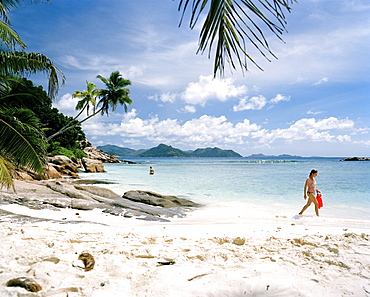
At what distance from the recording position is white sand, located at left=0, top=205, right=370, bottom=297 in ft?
8.48

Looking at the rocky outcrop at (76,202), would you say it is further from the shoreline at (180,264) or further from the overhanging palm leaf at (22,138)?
the shoreline at (180,264)

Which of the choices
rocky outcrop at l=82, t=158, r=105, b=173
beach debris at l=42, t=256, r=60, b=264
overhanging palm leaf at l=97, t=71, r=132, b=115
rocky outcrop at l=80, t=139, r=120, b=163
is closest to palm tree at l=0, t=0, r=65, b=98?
beach debris at l=42, t=256, r=60, b=264

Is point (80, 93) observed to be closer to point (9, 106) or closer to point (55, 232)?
point (9, 106)

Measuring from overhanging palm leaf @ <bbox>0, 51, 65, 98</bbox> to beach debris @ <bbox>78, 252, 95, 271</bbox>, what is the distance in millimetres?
6212

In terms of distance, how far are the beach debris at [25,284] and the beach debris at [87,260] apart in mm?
573

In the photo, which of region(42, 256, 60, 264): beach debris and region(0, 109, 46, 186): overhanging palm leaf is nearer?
region(42, 256, 60, 264): beach debris

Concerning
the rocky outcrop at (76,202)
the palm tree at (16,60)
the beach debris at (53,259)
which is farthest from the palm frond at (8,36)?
the beach debris at (53,259)

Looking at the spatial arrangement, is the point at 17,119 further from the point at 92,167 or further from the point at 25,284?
the point at 92,167

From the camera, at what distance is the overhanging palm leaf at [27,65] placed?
6938mm

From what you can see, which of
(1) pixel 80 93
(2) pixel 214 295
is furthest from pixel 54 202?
(1) pixel 80 93

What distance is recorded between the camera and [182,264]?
10.7ft

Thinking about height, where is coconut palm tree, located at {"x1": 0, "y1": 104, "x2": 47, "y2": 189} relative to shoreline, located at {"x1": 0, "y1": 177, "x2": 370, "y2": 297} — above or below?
above

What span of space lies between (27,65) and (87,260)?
6.52 m

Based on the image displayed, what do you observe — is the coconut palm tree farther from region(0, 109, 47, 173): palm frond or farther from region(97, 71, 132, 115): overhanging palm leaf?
region(97, 71, 132, 115): overhanging palm leaf
